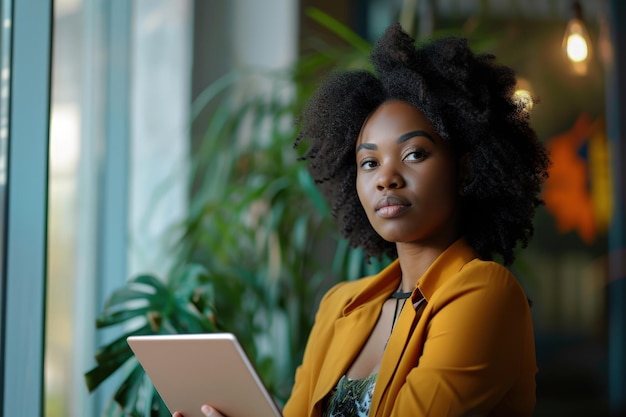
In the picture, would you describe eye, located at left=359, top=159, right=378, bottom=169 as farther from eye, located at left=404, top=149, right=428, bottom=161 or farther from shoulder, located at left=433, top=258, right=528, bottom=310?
shoulder, located at left=433, top=258, right=528, bottom=310

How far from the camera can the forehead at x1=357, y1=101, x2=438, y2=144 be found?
145 cm

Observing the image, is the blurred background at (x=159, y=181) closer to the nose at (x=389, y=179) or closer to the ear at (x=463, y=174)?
the ear at (x=463, y=174)

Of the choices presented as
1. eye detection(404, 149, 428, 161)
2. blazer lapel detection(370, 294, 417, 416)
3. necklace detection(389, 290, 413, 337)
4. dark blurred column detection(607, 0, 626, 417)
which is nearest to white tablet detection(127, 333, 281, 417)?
blazer lapel detection(370, 294, 417, 416)

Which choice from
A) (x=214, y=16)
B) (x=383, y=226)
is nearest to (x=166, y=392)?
(x=383, y=226)

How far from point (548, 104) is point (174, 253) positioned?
239 cm

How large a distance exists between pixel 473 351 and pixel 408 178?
30cm

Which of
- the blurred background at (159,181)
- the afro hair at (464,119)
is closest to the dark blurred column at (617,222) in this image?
the blurred background at (159,181)

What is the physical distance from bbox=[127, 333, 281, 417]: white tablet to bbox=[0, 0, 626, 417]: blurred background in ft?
1.26

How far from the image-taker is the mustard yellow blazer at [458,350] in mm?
1302

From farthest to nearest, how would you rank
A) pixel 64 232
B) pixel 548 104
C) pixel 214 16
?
pixel 548 104
pixel 214 16
pixel 64 232

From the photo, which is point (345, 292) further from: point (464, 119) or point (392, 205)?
point (464, 119)

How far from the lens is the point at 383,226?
1460mm

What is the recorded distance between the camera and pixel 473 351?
4.32ft

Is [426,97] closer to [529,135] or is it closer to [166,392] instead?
[529,135]
